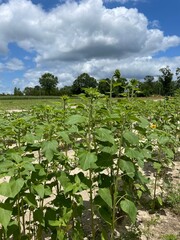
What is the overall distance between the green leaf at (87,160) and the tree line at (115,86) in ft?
1.74

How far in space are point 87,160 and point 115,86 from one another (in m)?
0.85

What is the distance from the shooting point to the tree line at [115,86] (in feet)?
9.32

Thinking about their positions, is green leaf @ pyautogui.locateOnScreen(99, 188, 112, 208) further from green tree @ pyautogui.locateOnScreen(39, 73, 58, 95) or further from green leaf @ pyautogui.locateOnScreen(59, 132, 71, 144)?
green tree @ pyautogui.locateOnScreen(39, 73, 58, 95)

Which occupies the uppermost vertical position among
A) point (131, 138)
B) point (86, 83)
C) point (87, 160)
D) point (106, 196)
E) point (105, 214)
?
point (86, 83)

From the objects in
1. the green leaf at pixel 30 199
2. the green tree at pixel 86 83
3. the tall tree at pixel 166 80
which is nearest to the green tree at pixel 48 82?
the tall tree at pixel 166 80

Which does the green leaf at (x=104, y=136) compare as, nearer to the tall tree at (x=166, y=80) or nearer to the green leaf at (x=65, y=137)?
the green leaf at (x=65, y=137)

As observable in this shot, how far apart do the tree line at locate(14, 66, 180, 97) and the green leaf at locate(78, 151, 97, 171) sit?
53cm

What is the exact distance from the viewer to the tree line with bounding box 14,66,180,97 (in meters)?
2.84

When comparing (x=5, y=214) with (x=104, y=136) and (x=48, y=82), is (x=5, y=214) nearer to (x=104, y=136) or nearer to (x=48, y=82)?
(x=104, y=136)

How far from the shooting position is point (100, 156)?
7.60ft

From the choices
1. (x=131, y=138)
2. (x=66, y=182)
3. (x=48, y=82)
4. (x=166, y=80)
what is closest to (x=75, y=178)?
(x=66, y=182)

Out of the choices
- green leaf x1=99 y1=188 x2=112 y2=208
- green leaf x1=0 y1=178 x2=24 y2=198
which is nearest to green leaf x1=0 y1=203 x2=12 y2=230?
green leaf x1=0 y1=178 x2=24 y2=198

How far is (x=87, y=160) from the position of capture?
2189mm

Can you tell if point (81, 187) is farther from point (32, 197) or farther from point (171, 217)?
point (171, 217)
